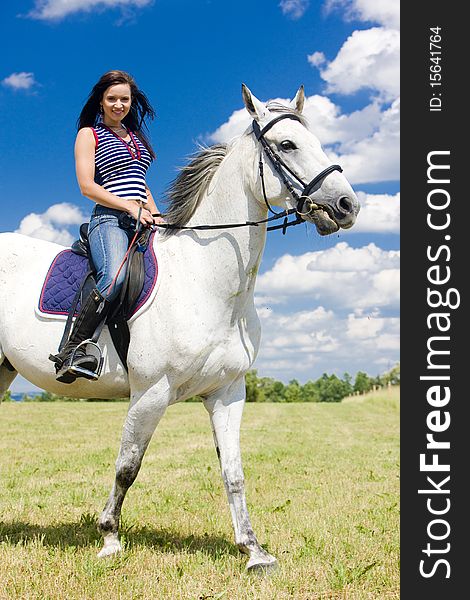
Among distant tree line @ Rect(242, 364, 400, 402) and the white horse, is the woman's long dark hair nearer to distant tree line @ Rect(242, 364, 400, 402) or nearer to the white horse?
the white horse

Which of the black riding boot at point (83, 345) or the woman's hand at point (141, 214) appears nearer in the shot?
the black riding boot at point (83, 345)

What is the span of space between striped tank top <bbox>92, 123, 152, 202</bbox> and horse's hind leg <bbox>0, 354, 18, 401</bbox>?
2.09 m

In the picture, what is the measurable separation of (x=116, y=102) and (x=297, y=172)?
1.93 m

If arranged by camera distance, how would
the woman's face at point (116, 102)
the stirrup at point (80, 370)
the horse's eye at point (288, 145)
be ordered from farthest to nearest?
the woman's face at point (116, 102)
the stirrup at point (80, 370)
the horse's eye at point (288, 145)

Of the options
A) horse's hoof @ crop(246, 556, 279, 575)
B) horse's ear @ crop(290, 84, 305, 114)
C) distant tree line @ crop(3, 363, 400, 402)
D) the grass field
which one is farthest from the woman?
distant tree line @ crop(3, 363, 400, 402)

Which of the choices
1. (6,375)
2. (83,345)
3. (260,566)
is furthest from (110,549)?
(6,375)

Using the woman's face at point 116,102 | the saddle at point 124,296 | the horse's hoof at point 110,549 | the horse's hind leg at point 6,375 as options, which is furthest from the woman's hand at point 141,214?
the horse's hoof at point 110,549

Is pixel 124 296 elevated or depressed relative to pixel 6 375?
elevated

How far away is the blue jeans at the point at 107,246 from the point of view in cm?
518

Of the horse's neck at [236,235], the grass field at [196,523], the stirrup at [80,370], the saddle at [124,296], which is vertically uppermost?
the horse's neck at [236,235]

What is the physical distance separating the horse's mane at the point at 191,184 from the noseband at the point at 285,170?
57cm

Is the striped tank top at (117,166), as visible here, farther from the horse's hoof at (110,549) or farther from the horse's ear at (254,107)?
the horse's hoof at (110,549)

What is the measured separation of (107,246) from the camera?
17.4 feet

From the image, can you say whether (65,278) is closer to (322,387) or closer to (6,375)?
(6,375)
